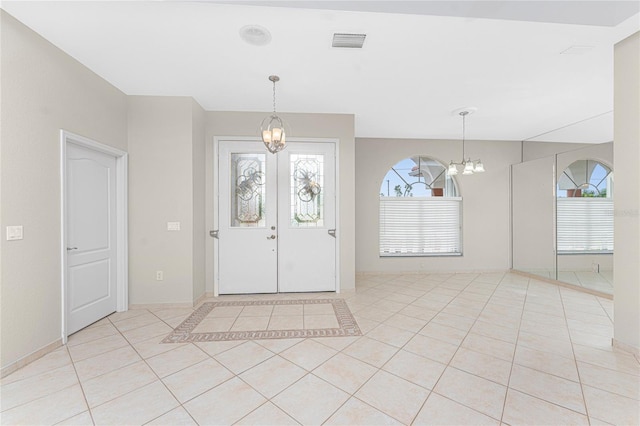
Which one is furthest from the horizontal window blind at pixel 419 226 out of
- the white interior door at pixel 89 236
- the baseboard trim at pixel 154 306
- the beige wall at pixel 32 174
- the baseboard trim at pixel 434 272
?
the beige wall at pixel 32 174

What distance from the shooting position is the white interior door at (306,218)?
3.97 m

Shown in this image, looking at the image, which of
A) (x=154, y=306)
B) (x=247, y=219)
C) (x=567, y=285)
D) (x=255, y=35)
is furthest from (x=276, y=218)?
(x=567, y=285)

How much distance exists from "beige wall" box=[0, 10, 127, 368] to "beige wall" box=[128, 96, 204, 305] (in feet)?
2.42

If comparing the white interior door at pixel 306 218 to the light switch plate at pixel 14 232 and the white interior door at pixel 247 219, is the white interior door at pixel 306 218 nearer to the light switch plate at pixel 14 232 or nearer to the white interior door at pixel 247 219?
the white interior door at pixel 247 219

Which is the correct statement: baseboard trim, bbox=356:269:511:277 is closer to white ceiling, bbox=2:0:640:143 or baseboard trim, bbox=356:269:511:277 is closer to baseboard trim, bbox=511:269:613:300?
baseboard trim, bbox=511:269:613:300

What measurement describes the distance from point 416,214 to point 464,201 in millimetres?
1006

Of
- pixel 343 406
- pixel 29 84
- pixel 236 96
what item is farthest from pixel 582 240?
pixel 29 84

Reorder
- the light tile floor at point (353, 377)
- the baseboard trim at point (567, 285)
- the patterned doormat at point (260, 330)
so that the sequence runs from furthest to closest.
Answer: the baseboard trim at point (567, 285) < the patterned doormat at point (260, 330) < the light tile floor at point (353, 377)

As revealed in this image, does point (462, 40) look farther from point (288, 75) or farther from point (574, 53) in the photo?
point (288, 75)

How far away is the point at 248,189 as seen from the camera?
13.0ft

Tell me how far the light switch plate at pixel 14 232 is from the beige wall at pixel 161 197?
4.15 feet

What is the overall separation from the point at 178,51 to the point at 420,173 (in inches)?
184

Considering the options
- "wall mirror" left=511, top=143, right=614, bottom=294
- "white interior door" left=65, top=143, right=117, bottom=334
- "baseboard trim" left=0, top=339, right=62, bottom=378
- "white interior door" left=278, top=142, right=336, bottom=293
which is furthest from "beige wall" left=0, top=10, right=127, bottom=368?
"wall mirror" left=511, top=143, right=614, bottom=294

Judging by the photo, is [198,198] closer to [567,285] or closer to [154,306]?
[154,306]
